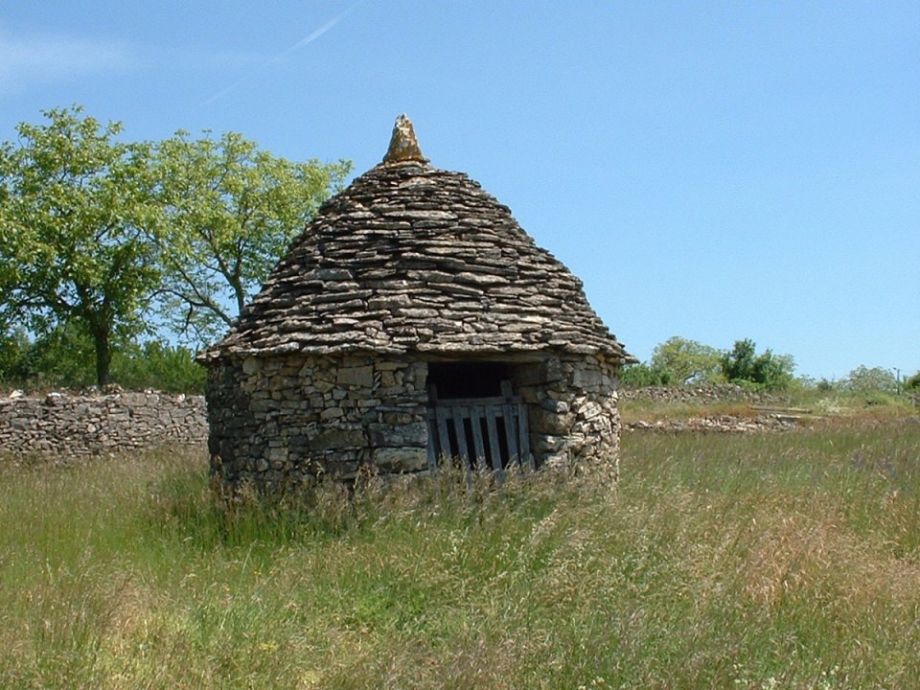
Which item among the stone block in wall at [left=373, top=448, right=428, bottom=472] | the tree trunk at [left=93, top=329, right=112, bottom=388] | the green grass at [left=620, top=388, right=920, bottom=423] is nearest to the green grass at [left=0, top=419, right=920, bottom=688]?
the stone block in wall at [left=373, top=448, right=428, bottom=472]

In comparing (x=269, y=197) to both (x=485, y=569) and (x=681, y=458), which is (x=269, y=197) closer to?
→ (x=681, y=458)

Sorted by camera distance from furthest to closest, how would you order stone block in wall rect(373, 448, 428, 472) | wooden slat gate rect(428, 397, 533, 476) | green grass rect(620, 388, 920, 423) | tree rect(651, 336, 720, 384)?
tree rect(651, 336, 720, 384) → green grass rect(620, 388, 920, 423) → wooden slat gate rect(428, 397, 533, 476) → stone block in wall rect(373, 448, 428, 472)

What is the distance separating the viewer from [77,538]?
718cm

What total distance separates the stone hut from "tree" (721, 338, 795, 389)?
2536cm

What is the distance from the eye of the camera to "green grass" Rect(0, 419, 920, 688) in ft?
15.3

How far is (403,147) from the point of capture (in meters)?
9.74

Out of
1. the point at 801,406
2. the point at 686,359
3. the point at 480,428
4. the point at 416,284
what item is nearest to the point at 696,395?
the point at 801,406

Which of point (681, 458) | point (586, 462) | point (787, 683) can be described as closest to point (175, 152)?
point (681, 458)

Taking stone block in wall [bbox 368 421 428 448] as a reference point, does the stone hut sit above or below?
above

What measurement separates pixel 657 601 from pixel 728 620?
44 centimetres

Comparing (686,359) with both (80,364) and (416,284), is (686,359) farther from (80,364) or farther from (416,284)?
(416,284)

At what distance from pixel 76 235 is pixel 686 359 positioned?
3520 centimetres

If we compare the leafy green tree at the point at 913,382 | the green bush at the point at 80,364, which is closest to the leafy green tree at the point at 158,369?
the green bush at the point at 80,364

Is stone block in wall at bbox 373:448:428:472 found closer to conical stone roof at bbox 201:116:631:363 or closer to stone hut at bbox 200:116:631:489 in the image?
stone hut at bbox 200:116:631:489
